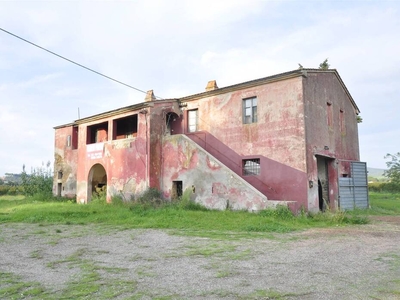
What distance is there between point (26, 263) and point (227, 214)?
8297 millimetres

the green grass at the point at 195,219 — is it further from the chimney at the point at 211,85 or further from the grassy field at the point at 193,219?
the chimney at the point at 211,85

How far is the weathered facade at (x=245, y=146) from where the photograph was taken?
48.2 feet

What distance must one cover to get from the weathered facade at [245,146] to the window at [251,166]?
0.16 feet

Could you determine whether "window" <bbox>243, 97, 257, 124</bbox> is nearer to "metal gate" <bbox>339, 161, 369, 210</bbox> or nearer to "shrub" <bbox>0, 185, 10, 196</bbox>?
"metal gate" <bbox>339, 161, 369, 210</bbox>

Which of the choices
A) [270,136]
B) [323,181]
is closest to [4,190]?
[270,136]

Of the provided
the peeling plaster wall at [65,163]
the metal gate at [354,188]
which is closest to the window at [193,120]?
the metal gate at [354,188]

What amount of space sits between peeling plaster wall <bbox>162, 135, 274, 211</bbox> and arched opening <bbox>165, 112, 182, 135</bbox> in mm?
1770

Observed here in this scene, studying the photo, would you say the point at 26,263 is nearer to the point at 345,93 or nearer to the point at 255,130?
the point at 255,130

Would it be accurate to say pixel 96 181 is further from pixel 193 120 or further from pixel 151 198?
pixel 193 120

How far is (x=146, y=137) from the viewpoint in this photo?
58.7 feet

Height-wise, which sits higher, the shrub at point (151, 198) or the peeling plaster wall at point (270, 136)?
the peeling plaster wall at point (270, 136)

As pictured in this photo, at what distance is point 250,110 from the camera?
16.6 meters

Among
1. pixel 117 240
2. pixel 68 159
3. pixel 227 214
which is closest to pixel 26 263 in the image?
pixel 117 240

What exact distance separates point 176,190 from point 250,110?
560 centimetres
